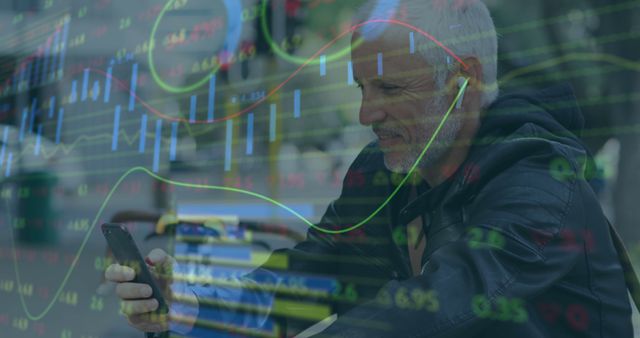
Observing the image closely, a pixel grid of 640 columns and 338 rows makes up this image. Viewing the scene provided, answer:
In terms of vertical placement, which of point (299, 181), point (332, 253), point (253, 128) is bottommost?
point (332, 253)

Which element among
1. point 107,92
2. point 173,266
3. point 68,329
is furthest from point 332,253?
point 68,329

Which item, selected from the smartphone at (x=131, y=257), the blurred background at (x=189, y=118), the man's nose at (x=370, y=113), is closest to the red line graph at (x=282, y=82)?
the blurred background at (x=189, y=118)

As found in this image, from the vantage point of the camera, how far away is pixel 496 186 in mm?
1072

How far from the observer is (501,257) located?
101 cm

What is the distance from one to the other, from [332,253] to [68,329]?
35.4 inches

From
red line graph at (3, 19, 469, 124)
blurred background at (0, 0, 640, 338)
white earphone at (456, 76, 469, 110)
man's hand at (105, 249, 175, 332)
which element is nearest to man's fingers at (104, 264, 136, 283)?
man's hand at (105, 249, 175, 332)

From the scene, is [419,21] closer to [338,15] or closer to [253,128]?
[338,15]

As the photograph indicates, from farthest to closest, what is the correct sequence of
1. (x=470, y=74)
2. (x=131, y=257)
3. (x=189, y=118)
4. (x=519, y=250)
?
(x=189, y=118) < (x=131, y=257) < (x=470, y=74) < (x=519, y=250)

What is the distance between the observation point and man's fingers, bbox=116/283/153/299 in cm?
132

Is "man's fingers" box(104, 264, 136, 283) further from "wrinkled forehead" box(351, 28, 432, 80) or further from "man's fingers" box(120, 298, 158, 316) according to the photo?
"wrinkled forehead" box(351, 28, 432, 80)

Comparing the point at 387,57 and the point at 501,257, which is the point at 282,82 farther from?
the point at 501,257

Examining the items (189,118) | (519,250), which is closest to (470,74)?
(519,250)

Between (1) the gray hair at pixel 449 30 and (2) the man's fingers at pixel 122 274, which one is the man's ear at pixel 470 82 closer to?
(1) the gray hair at pixel 449 30

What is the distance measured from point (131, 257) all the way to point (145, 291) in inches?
2.7
